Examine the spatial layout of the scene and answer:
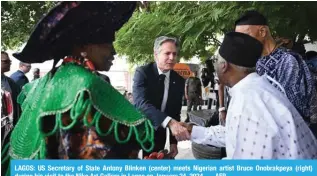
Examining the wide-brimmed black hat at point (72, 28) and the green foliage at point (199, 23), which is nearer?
the wide-brimmed black hat at point (72, 28)

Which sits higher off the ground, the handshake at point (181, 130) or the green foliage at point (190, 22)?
the green foliage at point (190, 22)

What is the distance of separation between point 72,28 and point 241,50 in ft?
2.23

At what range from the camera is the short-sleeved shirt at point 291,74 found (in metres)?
2.21

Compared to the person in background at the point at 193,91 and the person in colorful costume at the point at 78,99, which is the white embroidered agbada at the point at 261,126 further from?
the person in background at the point at 193,91

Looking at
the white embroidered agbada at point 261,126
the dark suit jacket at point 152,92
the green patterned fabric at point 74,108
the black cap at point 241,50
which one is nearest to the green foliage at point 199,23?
the dark suit jacket at point 152,92

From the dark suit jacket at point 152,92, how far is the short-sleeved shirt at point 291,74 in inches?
29.9

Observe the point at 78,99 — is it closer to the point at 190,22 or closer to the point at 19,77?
the point at 190,22

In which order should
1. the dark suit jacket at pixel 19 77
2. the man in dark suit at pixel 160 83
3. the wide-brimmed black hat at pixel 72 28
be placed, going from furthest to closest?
the dark suit jacket at pixel 19 77 < the man in dark suit at pixel 160 83 < the wide-brimmed black hat at pixel 72 28

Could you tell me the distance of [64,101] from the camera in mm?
1322

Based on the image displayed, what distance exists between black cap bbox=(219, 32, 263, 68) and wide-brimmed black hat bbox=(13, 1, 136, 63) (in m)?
0.45

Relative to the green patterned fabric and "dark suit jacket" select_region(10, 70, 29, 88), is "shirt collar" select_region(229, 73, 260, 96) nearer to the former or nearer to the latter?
the green patterned fabric

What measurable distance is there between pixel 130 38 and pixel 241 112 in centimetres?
293

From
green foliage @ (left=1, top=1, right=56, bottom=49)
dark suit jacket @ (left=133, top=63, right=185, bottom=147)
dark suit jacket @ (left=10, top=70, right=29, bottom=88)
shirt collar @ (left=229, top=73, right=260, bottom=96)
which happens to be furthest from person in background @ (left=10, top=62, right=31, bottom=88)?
shirt collar @ (left=229, top=73, right=260, bottom=96)

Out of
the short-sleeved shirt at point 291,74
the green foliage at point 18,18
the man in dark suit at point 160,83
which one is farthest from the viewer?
the green foliage at point 18,18
